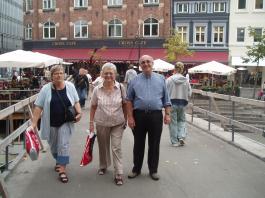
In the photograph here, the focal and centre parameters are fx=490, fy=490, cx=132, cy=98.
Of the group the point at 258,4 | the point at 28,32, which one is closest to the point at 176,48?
the point at 258,4

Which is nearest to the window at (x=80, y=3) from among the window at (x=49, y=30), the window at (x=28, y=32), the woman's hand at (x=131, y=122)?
the window at (x=49, y=30)

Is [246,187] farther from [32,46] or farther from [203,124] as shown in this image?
[32,46]

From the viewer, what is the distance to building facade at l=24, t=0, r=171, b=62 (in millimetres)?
45969

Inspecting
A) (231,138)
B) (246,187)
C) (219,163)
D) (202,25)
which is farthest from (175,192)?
(202,25)

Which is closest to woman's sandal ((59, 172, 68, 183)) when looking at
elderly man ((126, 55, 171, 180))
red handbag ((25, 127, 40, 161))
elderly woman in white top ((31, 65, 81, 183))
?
elderly woman in white top ((31, 65, 81, 183))

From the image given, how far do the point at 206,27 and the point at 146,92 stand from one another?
1526 inches

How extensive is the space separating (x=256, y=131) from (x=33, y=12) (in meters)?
44.9

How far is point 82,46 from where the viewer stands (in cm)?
4825

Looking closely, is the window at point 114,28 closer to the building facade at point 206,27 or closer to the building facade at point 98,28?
the building facade at point 98,28

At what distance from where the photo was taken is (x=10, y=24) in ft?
265

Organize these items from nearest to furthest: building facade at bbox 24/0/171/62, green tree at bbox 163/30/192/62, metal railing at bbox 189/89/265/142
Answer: metal railing at bbox 189/89/265/142, green tree at bbox 163/30/192/62, building facade at bbox 24/0/171/62

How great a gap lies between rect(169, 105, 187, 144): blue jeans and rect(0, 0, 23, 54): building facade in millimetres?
64857

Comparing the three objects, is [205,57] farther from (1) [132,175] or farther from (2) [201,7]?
(1) [132,175]

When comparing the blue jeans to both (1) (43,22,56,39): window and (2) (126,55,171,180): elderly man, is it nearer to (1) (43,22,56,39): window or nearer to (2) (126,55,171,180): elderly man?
(2) (126,55,171,180): elderly man
